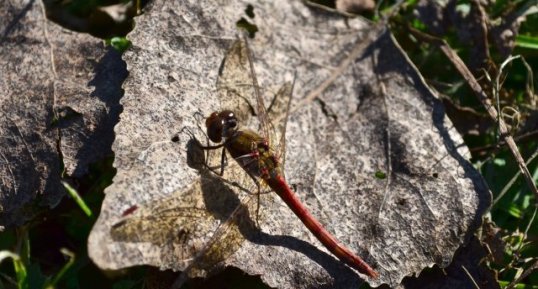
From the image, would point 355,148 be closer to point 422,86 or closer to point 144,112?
point 422,86

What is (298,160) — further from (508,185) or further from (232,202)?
(508,185)

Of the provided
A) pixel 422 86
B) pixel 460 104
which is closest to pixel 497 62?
pixel 460 104

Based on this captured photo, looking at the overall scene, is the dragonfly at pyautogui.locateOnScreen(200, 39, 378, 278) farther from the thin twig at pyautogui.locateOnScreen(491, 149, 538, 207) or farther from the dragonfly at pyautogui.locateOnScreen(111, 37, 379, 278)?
the thin twig at pyautogui.locateOnScreen(491, 149, 538, 207)

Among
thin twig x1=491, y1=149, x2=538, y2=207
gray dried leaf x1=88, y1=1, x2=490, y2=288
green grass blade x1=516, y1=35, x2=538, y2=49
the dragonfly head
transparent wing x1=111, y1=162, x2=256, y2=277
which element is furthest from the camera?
green grass blade x1=516, y1=35, x2=538, y2=49

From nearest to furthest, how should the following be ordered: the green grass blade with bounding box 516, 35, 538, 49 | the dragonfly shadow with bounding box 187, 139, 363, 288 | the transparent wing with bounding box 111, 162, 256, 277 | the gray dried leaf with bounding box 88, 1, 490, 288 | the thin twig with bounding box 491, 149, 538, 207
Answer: the transparent wing with bounding box 111, 162, 256, 277
the gray dried leaf with bounding box 88, 1, 490, 288
the dragonfly shadow with bounding box 187, 139, 363, 288
the thin twig with bounding box 491, 149, 538, 207
the green grass blade with bounding box 516, 35, 538, 49

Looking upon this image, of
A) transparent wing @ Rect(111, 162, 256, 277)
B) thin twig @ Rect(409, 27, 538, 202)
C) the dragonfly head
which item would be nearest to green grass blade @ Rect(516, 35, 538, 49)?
thin twig @ Rect(409, 27, 538, 202)

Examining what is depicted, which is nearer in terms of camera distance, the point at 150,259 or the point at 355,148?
the point at 150,259

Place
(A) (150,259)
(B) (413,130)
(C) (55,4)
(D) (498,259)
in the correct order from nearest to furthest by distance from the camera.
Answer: (A) (150,259) → (D) (498,259) → (B) (413,130) → (C) (55,4)
